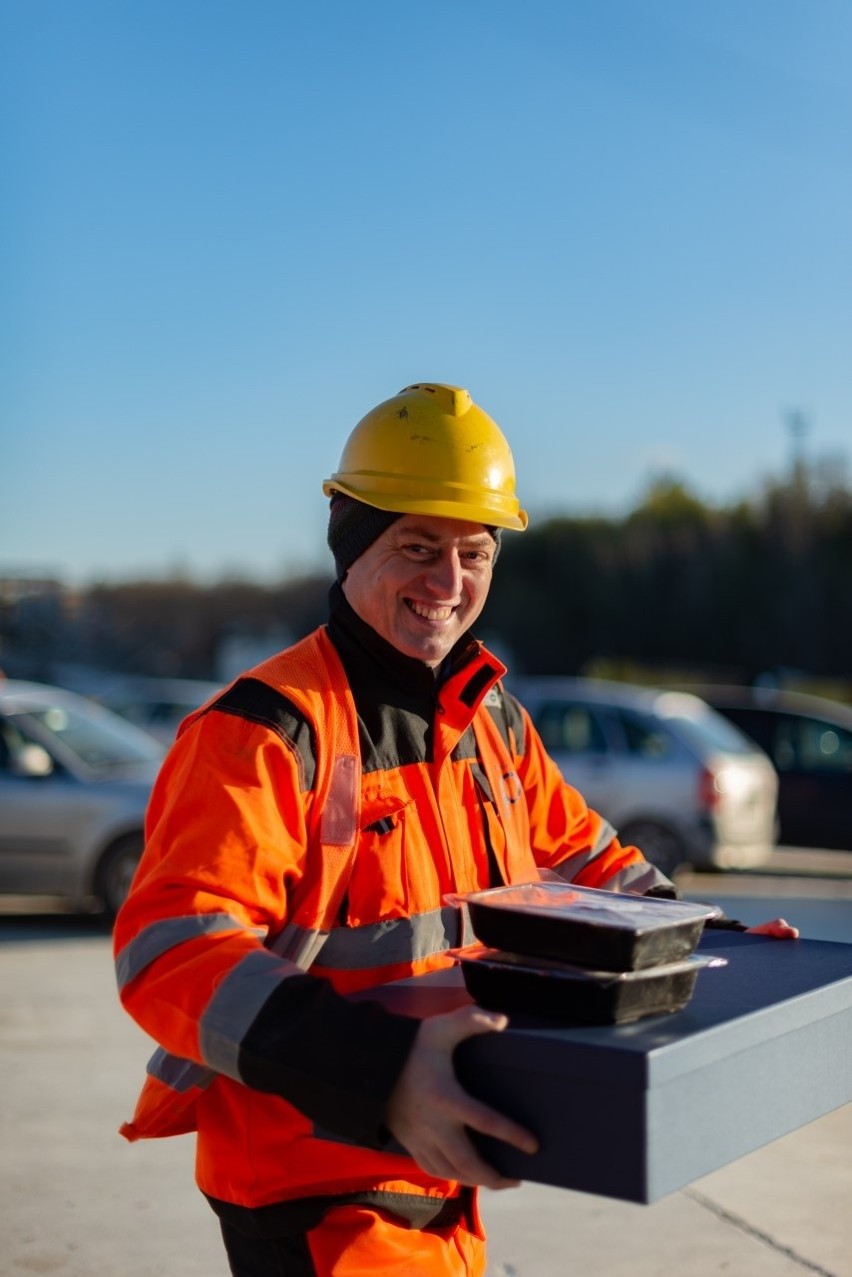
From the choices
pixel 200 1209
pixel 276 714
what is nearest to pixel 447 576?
pixel 276 714

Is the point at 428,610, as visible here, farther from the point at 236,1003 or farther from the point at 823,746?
the point at 823,746

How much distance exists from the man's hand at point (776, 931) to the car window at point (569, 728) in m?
11.1

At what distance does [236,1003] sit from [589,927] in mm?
425

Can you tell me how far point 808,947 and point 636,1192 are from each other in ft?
2.51

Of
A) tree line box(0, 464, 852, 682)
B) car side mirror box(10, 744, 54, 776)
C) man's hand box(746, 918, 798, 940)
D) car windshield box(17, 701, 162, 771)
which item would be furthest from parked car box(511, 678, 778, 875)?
tree line box(0, 464, 852, 682)

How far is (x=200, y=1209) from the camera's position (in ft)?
17.1

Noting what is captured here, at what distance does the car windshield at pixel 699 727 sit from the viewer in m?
13.4

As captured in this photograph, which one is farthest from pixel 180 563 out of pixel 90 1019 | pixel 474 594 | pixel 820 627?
pixel 474 594

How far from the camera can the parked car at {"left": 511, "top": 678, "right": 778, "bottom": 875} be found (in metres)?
13.1

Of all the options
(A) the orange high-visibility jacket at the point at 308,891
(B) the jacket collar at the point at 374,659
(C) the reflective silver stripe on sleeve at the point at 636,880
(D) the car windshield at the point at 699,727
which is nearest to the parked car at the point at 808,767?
(D) the car windshield at the point at 699,727

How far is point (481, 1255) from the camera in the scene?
2.49 m

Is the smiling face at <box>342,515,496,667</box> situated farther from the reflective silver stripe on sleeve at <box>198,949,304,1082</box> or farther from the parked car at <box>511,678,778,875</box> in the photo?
the parked car at <box>511,678,778,875</box>

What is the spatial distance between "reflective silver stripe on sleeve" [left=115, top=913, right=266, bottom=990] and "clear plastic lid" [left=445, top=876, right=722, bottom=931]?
28cm

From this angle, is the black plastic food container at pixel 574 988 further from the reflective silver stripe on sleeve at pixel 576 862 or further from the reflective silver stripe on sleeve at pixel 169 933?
the reflective silver stripe on sleeve at pixel 576 862
